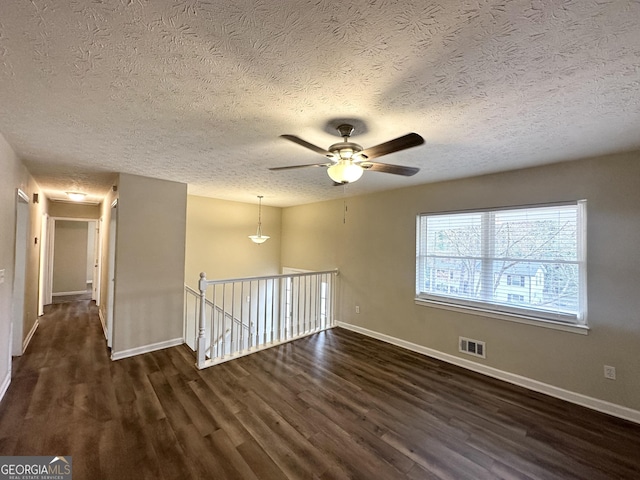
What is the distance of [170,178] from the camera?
3.69 metres

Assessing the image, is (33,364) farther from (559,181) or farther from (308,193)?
(559,181)

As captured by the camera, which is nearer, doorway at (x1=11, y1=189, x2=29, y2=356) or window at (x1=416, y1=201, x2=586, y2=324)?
window at (x1=416, y1=201, x2=586, y2=324)

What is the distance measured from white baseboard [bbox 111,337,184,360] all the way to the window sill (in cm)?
354

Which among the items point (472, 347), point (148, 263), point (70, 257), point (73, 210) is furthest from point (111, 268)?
point (70, 257)

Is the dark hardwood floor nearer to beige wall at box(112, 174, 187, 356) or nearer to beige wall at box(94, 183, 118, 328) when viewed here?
beige wall at box(112, 174, 187, 356)

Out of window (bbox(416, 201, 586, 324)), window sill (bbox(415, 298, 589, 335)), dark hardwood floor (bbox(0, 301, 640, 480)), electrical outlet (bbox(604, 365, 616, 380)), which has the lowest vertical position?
dark hardwood floor (bbox(0, 301, 640, 480))

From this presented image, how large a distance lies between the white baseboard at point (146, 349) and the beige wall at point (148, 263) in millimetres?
24

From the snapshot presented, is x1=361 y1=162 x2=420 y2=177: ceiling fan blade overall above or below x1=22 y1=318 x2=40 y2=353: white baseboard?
above

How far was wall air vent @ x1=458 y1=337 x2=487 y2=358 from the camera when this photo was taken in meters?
3.22

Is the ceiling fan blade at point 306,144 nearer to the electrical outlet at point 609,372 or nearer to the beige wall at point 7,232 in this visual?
the beige wall at point 7,232

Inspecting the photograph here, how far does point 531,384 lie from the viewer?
2865 mm

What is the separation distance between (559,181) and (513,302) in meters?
1.38

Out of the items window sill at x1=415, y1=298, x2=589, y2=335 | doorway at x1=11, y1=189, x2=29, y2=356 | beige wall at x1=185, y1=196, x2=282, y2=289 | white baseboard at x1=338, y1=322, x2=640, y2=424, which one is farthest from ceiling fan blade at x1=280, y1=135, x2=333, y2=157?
beige wall at x1=185, y1=196, x2=282, y2=289

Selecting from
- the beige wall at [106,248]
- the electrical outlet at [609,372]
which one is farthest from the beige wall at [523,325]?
the beige wall at [106,248]
